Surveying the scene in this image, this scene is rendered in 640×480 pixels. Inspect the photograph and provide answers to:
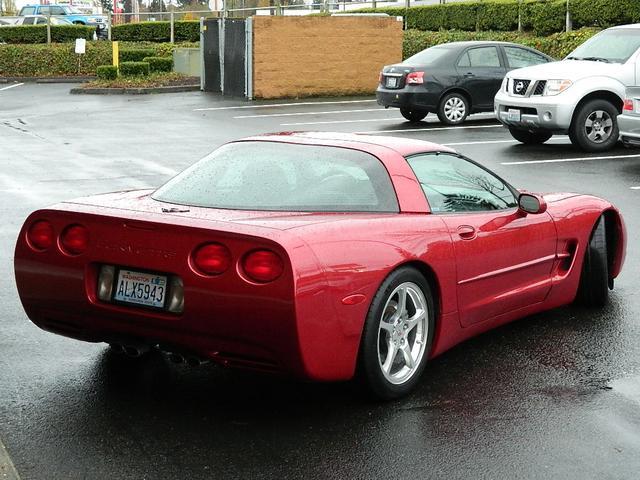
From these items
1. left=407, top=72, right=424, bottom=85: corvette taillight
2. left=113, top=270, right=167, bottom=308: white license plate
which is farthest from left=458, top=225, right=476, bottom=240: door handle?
left=407, top=72, right=424, bottom=85: corvette taillight

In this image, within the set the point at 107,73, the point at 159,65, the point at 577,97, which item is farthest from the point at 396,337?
the point at 159,65

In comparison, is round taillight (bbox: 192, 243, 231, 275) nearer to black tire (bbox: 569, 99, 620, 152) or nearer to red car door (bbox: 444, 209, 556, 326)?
red car door (bbox: 444, 209, 556, 326)

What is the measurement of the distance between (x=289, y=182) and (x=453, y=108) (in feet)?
52.4

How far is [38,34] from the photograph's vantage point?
39.6m

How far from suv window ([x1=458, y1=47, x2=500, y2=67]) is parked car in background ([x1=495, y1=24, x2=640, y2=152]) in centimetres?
414

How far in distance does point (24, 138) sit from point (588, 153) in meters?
9.33

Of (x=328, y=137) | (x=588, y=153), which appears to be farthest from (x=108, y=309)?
(x=588, y=153)

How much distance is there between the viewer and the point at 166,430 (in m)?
5.17

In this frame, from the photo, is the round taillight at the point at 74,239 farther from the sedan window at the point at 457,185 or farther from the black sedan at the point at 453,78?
the black sedan at the point at 453,78

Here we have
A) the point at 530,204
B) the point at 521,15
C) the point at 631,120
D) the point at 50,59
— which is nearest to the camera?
the point at 530,204

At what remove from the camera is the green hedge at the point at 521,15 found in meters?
27.9

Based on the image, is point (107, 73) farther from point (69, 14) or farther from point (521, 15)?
point (69, 14)

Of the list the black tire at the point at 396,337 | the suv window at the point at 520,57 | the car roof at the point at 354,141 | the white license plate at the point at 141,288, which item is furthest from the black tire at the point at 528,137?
the white license plate at the point at 141,288

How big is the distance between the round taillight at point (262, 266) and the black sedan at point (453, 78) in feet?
53.2
